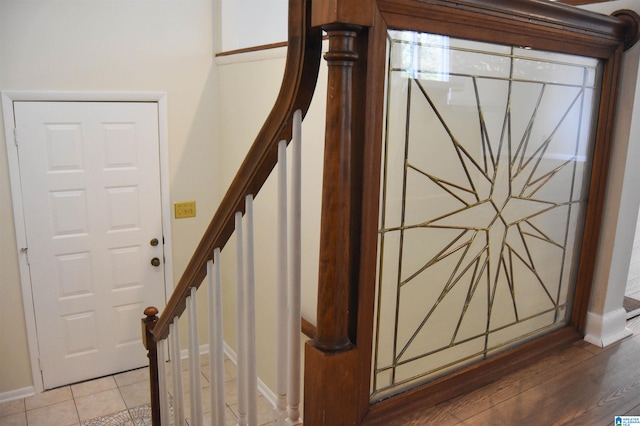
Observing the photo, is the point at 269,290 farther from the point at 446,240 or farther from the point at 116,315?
the point at 446,240

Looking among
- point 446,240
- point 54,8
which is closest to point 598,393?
point 446,240

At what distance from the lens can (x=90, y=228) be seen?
3787 mm

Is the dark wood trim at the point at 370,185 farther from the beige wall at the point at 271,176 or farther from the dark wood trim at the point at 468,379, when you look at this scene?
the beige wall at the point at 271,176

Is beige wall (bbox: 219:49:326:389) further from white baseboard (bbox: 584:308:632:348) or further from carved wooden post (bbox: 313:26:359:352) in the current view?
carved wooden post (bbox: 313:26:359:352)

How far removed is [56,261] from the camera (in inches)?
146

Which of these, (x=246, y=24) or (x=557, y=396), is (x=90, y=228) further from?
(x=557, y=396)

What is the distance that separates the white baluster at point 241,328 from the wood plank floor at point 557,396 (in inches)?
17.9

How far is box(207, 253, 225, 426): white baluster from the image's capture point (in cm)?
150

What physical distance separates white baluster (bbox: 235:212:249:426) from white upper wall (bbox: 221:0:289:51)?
286 centimetres

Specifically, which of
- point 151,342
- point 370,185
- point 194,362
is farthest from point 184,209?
point 370,185

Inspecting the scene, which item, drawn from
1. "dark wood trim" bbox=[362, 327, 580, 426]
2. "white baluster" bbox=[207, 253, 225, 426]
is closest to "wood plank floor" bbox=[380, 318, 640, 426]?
"dark wood trim" bbox=[362, 327, 580, 426]

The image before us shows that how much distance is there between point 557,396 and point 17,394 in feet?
12.5

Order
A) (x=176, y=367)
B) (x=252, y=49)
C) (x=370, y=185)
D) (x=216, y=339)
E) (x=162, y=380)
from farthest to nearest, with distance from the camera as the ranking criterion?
(x=252, y=49)
(x=162, y=380)
(x=176, y=367)
(x=216, y=339)
(x=370, y=185)

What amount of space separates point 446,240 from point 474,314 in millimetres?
285
